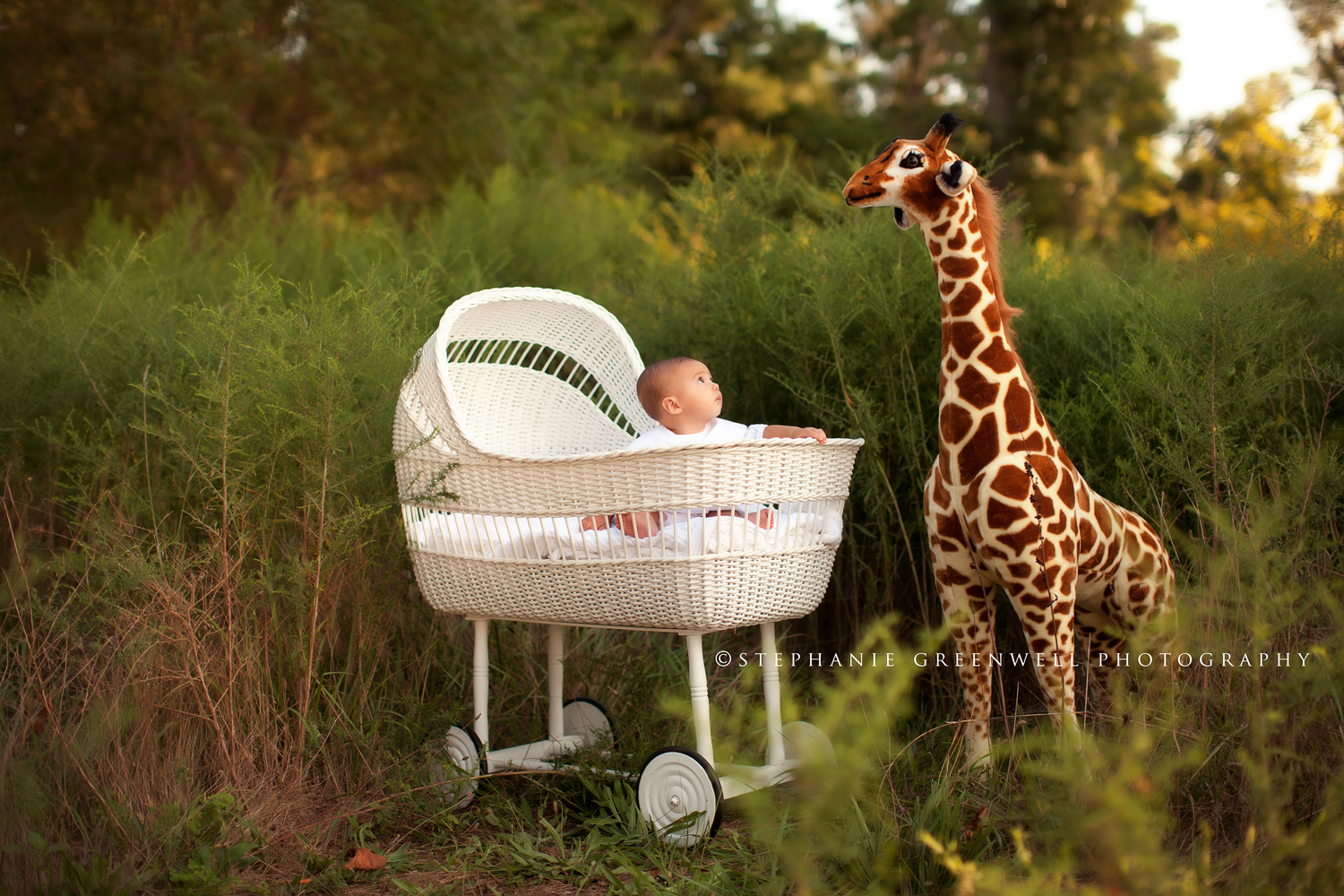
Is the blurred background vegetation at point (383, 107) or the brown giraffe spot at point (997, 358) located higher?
the blurred background vegetation at point (383, 107)

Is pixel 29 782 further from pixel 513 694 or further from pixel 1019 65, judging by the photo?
pixel 1019 65

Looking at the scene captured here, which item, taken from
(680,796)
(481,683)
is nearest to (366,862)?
(481,683)

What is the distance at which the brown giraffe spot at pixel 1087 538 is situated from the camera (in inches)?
94.0

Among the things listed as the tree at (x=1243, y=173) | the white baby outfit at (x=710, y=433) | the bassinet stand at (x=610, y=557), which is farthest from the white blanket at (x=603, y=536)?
the tree at (x=1243, y=173)

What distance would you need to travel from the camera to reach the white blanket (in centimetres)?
240

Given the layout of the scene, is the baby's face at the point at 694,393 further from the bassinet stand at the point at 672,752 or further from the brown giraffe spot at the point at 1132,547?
the brown giraffe spot at the point at 1132,547

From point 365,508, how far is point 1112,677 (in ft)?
6.42

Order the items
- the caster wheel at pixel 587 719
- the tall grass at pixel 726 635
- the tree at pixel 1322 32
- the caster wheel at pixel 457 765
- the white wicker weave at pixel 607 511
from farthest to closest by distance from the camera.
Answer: the tree at pixel 1322 32, the caster wheel at pixel 587 719, the caster wheel at pixel 457 765, the white wicker weave at pixel 607 511, the tall grass at pixel 726 635

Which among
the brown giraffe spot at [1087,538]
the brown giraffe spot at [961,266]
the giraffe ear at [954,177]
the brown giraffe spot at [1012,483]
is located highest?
the giraffe ear at [954,177]

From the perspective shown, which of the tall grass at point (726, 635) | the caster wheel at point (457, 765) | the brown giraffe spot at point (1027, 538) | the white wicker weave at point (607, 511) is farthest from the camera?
the caster wheel at point (457, 765)

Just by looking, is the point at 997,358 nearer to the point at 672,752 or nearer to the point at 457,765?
the point at 672,752

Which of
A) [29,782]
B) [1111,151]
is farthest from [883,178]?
[1111,151]

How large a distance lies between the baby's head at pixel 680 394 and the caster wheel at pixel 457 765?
105cm

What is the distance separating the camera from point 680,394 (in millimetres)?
2863
